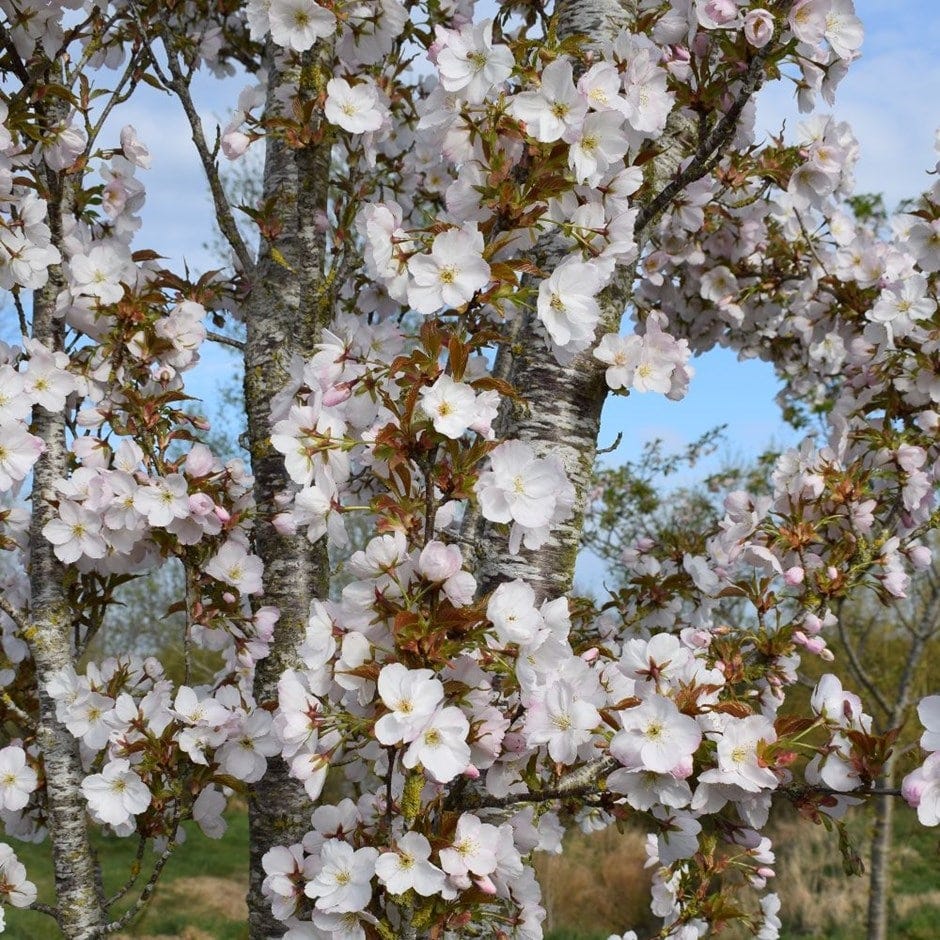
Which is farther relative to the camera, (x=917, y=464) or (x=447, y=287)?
(x=917, y=464)

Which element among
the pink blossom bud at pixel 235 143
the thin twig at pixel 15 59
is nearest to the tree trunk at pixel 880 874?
the pink blossom bud at pixel 235 143

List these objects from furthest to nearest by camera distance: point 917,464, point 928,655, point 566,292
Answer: point 928,655 < point 917,464 < point 566,292

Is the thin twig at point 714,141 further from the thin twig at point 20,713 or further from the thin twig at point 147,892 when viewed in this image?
the thin twig at point 20,713

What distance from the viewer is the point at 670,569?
3197mm

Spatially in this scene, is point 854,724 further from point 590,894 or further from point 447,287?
point 590,894

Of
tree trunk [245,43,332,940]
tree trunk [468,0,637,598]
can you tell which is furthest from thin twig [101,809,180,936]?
tree trunk [468,0,637,598]

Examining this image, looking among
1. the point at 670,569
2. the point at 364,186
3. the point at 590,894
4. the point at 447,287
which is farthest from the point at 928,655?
the point at 447,287

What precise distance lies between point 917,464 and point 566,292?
177 cm

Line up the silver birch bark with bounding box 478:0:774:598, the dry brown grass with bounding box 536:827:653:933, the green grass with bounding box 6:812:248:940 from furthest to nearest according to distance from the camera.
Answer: the dry brown grass with bounding box 536:827:653:933, the green grass with bounding box 6:812:248:940, the silver birch bark with bounding box 478:0:774:598

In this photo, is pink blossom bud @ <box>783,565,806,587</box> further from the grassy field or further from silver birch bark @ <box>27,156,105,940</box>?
the grassy field

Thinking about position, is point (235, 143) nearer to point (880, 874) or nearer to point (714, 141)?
point (714, 141)

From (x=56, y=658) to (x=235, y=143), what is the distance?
1.44 metres

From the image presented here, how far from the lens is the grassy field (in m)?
8.31

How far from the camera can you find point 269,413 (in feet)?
8.44
